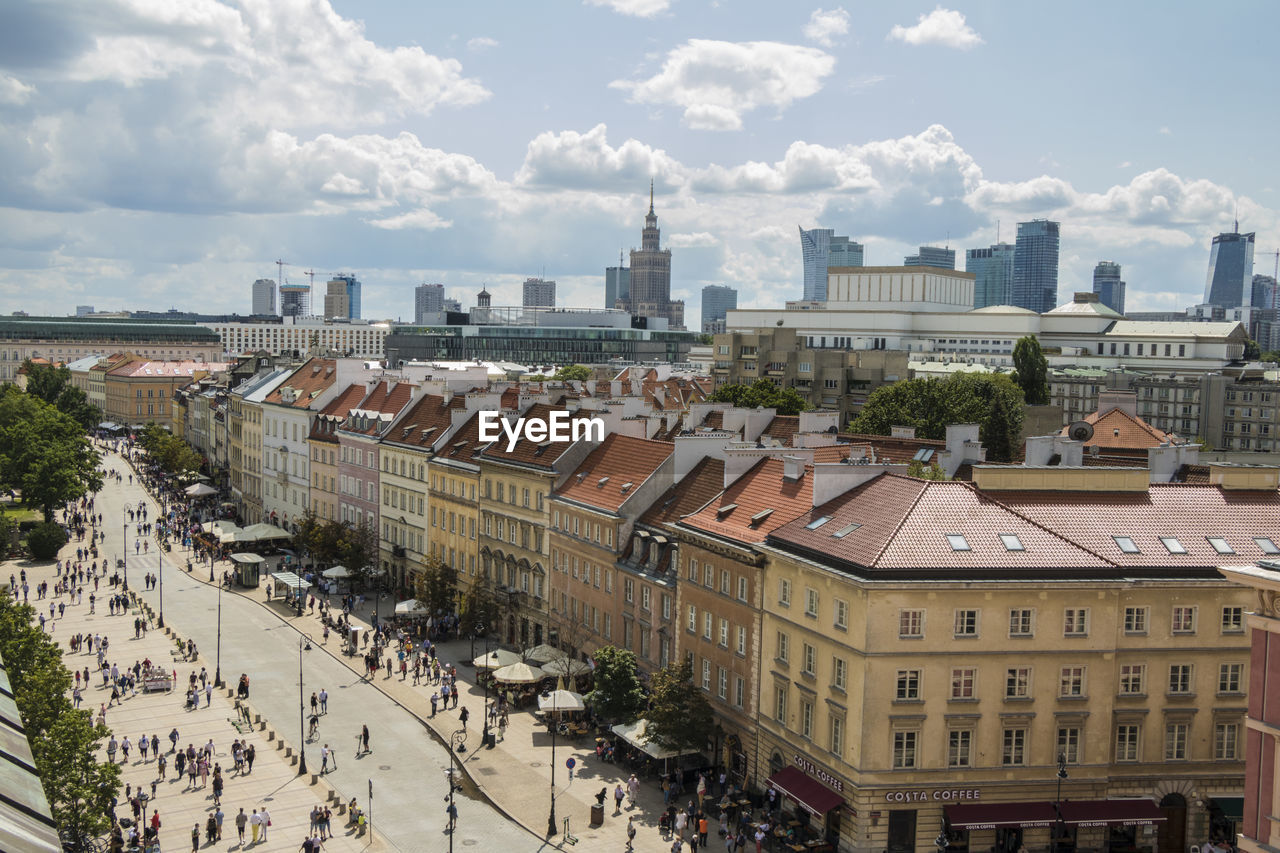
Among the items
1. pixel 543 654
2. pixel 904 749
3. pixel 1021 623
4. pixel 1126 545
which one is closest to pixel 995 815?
pixel 904 749

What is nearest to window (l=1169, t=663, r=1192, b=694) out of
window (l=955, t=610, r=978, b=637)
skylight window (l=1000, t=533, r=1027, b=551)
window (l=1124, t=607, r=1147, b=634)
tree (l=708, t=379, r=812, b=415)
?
window (l=1124, t=607, r=1147, b=634)

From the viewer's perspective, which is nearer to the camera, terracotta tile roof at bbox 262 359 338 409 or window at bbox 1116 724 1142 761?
window at bbox 1116 724 1142 761

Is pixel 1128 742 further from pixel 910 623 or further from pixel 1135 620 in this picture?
pixel 910 623

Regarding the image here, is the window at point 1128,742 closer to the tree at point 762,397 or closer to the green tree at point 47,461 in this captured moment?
the tree at point 762,397

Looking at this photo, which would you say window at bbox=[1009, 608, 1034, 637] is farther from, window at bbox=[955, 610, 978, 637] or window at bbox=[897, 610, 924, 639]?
window at bbox=[897, 610, 924, 639]

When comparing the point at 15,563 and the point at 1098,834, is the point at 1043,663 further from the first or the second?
the point at 15,563
